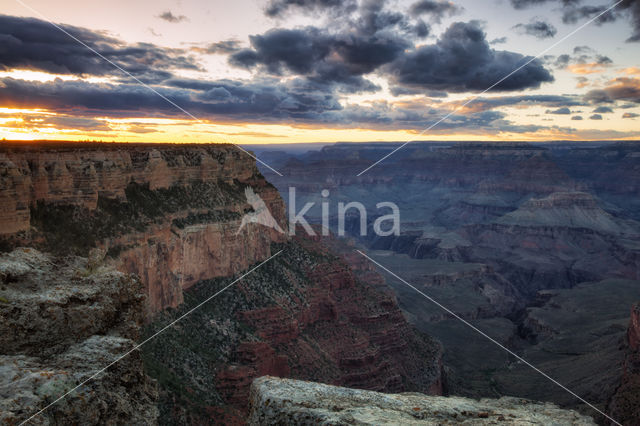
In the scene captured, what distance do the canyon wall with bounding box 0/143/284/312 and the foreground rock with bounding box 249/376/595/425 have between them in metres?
22.0

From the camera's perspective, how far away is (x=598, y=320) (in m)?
97.6

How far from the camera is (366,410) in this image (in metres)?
11.6

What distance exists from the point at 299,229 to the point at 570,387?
129 ft

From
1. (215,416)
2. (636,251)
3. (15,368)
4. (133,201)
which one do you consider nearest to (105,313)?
(15,368)

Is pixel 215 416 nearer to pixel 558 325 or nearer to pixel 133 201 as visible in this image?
pixel 133 201

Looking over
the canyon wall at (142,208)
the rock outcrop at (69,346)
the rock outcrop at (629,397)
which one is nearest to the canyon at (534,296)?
the rock outcrop at (629,397)

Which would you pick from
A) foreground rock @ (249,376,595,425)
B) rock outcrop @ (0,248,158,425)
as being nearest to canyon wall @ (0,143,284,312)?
rock outcrop @ (0,248,158,425)

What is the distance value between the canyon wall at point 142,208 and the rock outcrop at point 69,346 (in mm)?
17349

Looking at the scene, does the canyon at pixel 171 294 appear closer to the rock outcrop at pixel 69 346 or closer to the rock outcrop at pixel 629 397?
the rock outcrop at pixel 69 346

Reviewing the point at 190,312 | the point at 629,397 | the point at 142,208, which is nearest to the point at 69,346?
the point at 142,208

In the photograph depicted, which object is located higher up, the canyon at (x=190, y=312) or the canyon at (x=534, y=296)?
the canyon at (x=190, y=312)

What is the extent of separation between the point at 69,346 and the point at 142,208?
28.8 meters

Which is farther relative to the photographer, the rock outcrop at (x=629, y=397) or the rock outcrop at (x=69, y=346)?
the rock outcrop at (x=629, y=397)

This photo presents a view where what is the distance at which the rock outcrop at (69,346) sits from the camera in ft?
33.8
